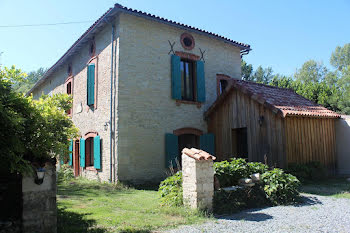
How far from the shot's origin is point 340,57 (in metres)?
38.2

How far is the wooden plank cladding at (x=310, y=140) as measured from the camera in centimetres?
987

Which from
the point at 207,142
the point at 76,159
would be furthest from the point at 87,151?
the point at 207,142

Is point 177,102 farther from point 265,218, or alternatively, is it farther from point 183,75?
point 265,218

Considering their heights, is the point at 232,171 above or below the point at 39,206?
above

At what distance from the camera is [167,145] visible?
1112 cm

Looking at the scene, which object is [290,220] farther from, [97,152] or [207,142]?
[97,152]

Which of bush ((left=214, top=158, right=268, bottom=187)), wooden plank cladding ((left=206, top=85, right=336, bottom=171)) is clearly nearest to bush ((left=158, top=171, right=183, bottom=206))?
bush ((left=214, top=158, right=268, bottom=187))

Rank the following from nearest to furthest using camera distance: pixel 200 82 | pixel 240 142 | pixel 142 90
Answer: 1. pixel 142 90
2. pixel 240 142
3. pixel 200 82

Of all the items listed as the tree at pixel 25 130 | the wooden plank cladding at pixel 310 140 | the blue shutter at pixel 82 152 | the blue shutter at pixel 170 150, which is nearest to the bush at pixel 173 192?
the tree at pixel 25 130

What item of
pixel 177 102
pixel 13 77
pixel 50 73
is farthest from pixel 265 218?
pixel 50 73

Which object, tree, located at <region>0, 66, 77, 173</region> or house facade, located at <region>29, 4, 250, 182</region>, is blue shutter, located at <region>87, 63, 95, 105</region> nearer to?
house facade, located at <region>29, 4, 250, 182</region>

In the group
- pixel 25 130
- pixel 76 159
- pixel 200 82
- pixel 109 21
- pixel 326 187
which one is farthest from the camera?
pixel 76 159

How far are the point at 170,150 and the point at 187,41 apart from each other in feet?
16.0

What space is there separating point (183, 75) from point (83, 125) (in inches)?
207
